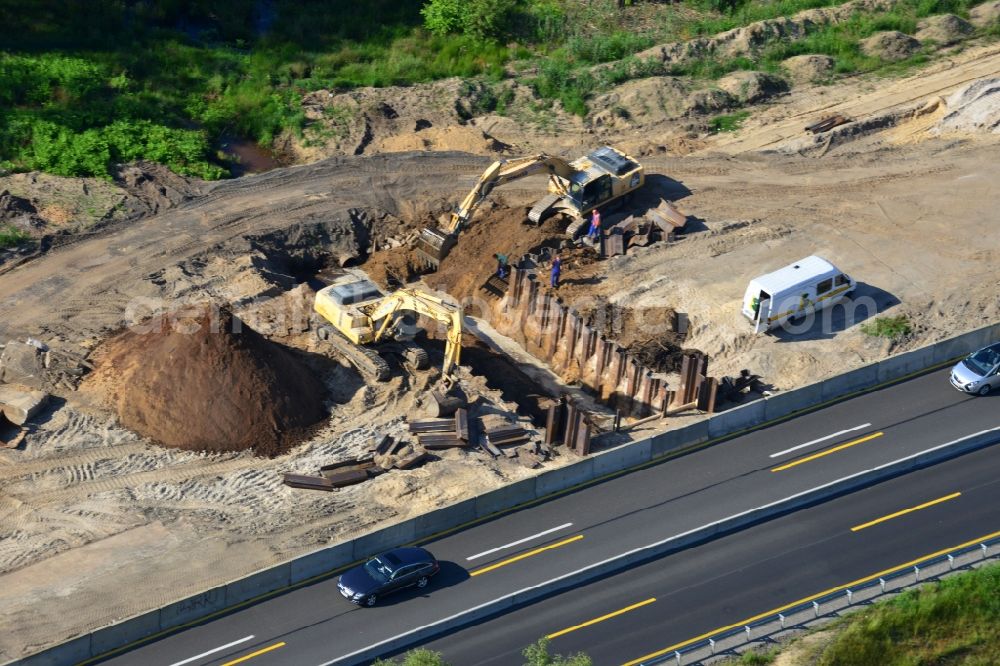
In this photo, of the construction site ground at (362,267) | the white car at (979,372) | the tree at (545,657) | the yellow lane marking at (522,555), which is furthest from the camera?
the white car at (979,372)

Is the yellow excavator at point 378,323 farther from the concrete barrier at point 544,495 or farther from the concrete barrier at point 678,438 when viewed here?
the concrete barrier at point 678,438

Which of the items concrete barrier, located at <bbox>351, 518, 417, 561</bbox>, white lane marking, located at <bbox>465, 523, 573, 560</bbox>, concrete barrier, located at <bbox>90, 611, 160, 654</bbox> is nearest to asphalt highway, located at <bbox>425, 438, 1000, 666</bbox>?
white lane marking, located at <bbox>465, 523, 573, 560</bbox>

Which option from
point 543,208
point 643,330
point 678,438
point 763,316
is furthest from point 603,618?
point 543,208

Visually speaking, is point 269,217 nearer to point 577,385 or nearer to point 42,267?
point 42,267

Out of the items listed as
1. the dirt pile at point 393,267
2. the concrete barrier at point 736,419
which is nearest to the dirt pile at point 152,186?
the dirt pile at point 393,267

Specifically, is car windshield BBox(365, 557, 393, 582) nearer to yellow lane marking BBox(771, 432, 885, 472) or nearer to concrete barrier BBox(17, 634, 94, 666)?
concrete barrier BBox(17, 634, 94, 666)

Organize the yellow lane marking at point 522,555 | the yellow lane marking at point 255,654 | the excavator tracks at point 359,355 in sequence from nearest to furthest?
1. the yellow lane marking at point 255,654
2. the yellow lane marking at point 522,555
3. the excavator tracks at point 359,355

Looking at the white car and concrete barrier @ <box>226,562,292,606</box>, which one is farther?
the white car
